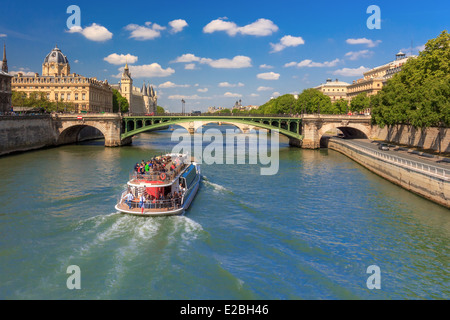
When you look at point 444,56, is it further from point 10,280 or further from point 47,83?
point 47,83

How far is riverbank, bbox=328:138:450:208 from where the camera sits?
86.6 feet

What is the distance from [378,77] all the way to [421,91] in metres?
77.4

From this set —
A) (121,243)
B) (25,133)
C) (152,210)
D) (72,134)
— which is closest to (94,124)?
(72,134)

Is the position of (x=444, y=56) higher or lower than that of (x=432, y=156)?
higher

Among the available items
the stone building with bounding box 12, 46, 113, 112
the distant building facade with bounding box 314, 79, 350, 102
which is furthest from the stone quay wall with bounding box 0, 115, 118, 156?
the distant building facade with bounding box 314, 79, 350, 102

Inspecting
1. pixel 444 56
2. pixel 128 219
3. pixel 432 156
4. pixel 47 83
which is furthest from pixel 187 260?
pixel 47 83

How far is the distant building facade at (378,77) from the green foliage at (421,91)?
50.8m

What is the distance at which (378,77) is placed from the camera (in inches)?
4628

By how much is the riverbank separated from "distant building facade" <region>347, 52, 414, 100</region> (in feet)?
231

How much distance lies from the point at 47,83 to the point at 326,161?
86.6 metres

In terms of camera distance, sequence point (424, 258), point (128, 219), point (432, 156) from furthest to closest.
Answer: point (432, 156)
point (128, 219)
point (424, 258)

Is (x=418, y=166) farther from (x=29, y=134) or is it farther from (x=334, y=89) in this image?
(x=334, y=89)

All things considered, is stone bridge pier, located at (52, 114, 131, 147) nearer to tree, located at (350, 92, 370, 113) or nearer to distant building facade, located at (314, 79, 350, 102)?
tree, located at (350, 92, 370, 113)

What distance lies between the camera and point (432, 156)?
128 feet
